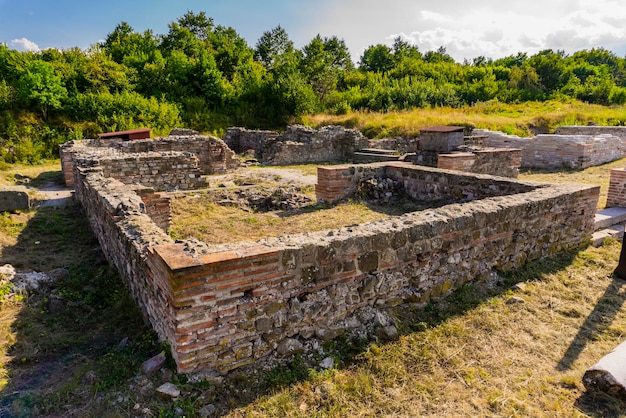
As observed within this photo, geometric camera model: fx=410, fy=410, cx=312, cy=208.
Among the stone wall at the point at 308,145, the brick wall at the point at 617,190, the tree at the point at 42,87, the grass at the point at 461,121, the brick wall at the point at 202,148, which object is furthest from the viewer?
the grass at the point at 461,121

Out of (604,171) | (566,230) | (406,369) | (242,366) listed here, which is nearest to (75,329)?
(242,366)

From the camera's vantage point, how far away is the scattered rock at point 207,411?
305cm

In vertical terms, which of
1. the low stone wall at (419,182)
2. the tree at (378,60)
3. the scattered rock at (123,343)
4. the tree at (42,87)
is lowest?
the scattered rock at (123,343)

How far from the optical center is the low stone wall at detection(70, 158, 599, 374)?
329cm

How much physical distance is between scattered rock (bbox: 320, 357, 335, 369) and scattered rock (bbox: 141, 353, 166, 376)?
1358 mm

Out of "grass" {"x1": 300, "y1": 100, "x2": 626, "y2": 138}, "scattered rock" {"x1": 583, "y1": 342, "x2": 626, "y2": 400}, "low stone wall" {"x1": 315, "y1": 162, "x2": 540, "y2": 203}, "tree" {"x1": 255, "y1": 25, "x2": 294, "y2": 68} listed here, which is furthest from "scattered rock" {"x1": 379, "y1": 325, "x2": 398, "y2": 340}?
"tree" {"x1": 255, "y1": 25, "x2": 294, "y2": 68}

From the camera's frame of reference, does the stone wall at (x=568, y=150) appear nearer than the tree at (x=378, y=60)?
Yes

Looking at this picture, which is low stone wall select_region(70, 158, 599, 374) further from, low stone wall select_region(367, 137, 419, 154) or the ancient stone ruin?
low stone wall select_region(367, 137, 419, 154)

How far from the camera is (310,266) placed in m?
3.72

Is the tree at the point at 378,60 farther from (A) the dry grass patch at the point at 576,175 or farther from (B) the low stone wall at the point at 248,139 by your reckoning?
(A) the dry grass patch at the point at 576,175

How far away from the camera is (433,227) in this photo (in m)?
4.57

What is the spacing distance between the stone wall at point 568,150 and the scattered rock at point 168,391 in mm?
15065

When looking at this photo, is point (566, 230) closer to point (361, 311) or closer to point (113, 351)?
point (361, 311)

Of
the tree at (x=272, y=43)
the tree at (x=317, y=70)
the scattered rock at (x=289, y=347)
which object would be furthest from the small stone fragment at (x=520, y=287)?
the tree at (x=272, y=43)
